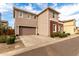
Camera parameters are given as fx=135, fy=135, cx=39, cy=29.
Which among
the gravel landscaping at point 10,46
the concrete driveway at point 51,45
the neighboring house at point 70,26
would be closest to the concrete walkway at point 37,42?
the concrete driveway at point 51,45

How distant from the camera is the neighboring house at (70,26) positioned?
483cm

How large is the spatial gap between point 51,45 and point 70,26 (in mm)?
1006

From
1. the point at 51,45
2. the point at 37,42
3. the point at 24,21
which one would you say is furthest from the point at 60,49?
the point at 24,21

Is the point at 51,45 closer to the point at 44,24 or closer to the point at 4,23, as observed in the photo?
the point at 44,24

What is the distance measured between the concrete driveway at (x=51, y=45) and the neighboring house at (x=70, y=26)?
0.86 feet

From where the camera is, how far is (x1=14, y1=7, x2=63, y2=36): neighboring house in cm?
467

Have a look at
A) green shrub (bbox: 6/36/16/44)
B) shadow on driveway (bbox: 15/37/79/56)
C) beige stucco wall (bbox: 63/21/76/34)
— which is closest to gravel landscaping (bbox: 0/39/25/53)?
green shrub (bbox: 6/36/16/44)

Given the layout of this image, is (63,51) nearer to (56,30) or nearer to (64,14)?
(56,30)

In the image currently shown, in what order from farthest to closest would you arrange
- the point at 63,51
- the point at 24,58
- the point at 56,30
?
the point at 56,30 → the point at 63,51 → the point at 24,58

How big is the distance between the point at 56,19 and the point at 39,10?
696 mm

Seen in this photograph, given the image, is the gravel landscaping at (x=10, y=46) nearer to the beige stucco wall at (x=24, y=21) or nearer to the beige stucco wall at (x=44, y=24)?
the beige stucco wall at (x=24, y=21)

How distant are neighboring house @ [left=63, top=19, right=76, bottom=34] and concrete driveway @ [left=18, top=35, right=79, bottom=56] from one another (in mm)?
263

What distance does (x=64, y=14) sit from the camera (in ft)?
15.9

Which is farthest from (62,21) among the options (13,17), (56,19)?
(13,17)
